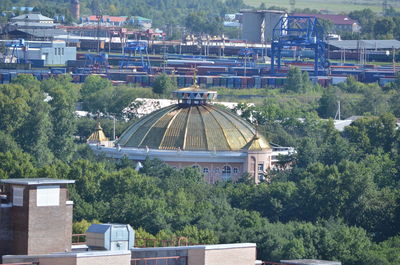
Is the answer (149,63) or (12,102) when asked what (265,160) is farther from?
(149,63)

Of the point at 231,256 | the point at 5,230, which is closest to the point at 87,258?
the point at 231,256

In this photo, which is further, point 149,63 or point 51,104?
point 149,63

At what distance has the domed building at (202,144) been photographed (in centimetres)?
8588

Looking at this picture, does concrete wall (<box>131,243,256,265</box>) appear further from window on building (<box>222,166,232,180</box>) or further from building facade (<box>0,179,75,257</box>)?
window on building (<box>222,166,232,180</box>)

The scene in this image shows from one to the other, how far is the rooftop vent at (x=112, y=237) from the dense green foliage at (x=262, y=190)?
14017 mm

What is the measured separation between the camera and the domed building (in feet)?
282

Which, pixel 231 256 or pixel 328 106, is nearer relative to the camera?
pixel 231 256

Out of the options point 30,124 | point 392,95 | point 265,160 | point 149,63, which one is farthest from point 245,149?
point 149,63

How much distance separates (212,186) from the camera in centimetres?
7900

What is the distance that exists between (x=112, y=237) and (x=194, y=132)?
141ft

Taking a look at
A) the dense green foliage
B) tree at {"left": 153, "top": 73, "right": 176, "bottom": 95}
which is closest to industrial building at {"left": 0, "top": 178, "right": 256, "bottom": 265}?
the dense green foliage

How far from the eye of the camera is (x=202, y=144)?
86625mm

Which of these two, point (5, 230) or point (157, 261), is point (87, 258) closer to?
point (157, 261)

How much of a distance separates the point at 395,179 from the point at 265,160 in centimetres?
819
